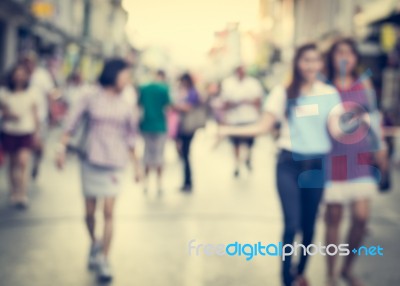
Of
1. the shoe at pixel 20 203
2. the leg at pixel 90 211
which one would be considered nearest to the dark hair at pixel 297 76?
the leg at pixel 90 211

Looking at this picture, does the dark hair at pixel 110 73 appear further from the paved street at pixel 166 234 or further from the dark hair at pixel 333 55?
the dark hair at pixel 333 55

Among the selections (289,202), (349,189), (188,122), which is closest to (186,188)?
(188,122)

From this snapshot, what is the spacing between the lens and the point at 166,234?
209 inches

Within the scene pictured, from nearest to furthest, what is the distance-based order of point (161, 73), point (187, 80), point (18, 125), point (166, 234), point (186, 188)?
point (166, 234) < point (18, 125) < point (161, 73) < point (186, 188) < point (187, 80)

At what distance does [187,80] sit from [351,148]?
16.0 ft

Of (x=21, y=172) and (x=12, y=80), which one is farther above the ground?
(x=12, y=80)

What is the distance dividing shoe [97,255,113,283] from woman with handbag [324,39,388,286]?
156cm

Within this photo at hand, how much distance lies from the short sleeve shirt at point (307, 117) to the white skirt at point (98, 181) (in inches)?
51.7

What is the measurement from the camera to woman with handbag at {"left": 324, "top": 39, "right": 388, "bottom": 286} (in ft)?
12.1

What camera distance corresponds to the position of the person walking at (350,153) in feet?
12.1

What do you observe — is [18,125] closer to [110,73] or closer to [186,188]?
[186,188]

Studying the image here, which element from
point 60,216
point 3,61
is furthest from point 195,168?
point 3,61

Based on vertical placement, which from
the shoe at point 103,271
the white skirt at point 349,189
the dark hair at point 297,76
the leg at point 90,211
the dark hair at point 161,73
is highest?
the dark hair at point 161,73

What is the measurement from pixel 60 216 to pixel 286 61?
2488cm
